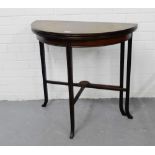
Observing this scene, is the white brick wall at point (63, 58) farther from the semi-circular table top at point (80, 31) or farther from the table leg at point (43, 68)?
the semi-circular table top at point (80, 31)

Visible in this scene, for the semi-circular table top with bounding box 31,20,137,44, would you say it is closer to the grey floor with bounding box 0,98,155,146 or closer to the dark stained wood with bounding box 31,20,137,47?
the dark stained wood with bounding box 31,20,137,47

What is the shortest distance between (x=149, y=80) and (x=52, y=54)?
922mm

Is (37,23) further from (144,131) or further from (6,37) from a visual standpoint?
(144,131)

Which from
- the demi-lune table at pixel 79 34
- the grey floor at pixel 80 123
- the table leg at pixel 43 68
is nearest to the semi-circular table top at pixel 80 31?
the demi-lune table at pixel 79 34

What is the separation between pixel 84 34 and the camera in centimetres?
159

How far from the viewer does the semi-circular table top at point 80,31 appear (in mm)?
1595

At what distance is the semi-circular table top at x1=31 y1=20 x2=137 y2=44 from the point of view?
1.59m

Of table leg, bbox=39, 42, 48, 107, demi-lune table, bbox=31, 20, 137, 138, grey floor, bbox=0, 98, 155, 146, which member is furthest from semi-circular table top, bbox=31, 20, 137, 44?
grey floor, bbox=0, 98, 155, 146

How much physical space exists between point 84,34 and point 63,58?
29.2 inches

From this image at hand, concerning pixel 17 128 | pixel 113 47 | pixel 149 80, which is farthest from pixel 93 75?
pixel 17 128

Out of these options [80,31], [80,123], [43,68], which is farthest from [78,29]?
[80,123]

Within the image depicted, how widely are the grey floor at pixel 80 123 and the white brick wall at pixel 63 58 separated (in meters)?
0.12

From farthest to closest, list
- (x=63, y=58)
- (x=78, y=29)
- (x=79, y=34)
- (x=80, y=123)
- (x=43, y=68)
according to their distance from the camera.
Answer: (x=63, y=58), (x=43, y=68), (x=80, y=123), (x=78, y=29), (x=79, y=34)

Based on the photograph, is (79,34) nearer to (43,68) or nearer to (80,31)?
(80,31)
